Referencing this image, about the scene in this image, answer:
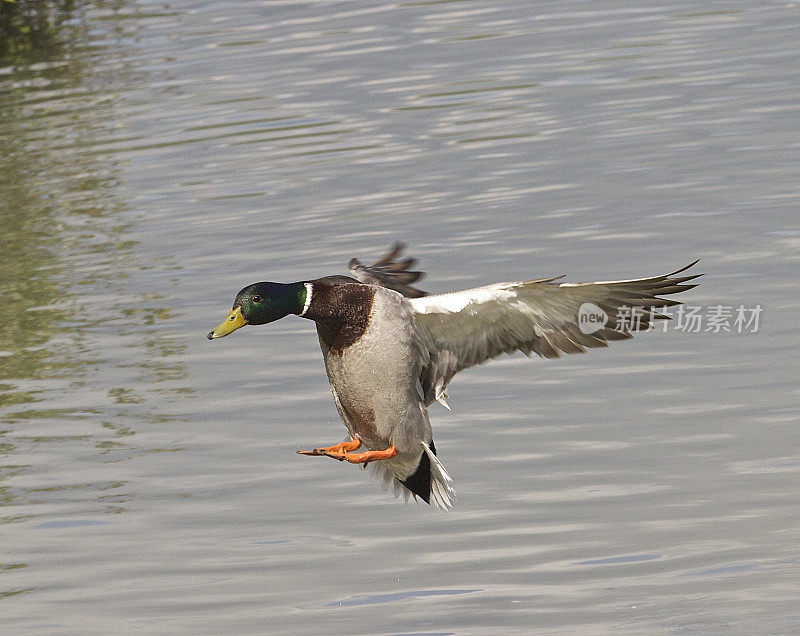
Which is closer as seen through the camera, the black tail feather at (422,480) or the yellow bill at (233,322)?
the yellow bill at (233,322)

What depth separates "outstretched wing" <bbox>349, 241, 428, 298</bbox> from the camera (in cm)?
691

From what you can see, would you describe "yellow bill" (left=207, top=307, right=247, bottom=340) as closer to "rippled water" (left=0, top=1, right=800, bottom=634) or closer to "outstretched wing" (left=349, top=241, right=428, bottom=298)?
"outstretched wing" (left=349, top=241, right=428, bottom=298)

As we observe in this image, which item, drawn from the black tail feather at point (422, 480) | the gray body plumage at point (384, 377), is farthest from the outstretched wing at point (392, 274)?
the black tail feather at point (422, 480)

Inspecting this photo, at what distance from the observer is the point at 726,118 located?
13.0 meters

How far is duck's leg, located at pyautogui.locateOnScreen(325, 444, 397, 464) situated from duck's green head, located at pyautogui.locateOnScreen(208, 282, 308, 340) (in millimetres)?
622

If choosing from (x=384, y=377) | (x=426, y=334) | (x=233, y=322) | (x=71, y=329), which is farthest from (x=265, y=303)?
(x=71, y=329)

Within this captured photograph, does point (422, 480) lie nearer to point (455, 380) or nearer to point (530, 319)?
point (530, 319)

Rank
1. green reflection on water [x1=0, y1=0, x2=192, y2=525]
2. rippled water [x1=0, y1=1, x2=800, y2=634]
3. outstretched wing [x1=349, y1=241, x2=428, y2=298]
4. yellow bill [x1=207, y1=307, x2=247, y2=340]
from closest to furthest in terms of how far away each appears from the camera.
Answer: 1. yellow bill [x1=207, y1=307, x2=247, y2=340]
2. rippled water [x1=0, y1=1, x2=800, y2=634]
3. outstretched wing [x1=349, y1=241, x2=428, y2=298]
4. green reflection on water [x1=0, y1=0, x2=192, y2=525]

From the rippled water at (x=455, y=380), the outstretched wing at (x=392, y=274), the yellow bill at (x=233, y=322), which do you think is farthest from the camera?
the outstretched wing at (x=392, y=274)

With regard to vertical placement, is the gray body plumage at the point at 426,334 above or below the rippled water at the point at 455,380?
above

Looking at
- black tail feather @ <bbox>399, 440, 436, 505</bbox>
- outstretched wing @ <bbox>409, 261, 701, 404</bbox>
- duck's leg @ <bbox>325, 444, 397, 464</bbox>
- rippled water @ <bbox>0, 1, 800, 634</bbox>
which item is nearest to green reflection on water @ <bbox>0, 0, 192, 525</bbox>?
rippled water @ <bbox>0, 1, 800, 634</bbox>

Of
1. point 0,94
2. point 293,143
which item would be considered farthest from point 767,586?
point 0,94

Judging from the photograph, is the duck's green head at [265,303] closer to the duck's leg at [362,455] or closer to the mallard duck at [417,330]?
the mallard duck at [417,330]

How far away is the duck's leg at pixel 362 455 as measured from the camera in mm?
6098
